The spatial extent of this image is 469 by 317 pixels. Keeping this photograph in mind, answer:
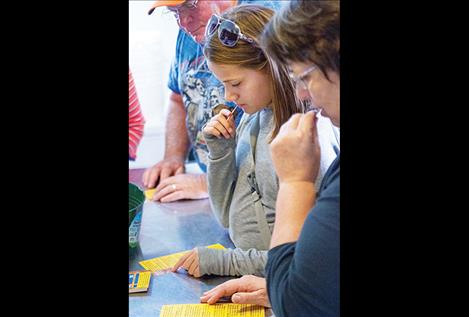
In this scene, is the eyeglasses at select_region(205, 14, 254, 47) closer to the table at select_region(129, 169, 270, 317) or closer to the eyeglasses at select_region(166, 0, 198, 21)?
the eyeglasses at select_region(166, 0, 198, 21)

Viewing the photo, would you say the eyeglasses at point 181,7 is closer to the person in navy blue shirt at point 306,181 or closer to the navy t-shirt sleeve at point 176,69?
the navy t-shirt sleeve at point 176,69

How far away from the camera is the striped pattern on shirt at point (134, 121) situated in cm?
133

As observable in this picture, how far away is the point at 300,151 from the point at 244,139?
0.43 ft

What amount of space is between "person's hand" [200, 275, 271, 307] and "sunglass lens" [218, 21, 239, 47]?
1.38 feet

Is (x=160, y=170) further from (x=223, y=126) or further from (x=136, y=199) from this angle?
(x=223, y=126)

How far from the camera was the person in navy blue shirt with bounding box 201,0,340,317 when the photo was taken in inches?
43.4

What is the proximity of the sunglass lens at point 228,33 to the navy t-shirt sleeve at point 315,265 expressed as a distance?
30 cm

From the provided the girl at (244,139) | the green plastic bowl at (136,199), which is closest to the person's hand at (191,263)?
the girl at (244,139)

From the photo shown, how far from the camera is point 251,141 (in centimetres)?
122

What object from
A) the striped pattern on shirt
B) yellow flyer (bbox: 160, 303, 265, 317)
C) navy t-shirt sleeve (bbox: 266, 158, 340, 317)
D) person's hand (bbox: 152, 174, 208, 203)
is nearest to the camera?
navy t-shirt sleeve (bbox: 266, 158, 340, 317)

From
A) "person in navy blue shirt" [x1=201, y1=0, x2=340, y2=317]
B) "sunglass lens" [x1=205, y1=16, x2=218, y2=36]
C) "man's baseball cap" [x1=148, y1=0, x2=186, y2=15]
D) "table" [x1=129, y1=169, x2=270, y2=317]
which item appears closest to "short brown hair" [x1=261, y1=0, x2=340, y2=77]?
"person in navy blue shirt" [x1=201, y1=0, x2=340, y2=317]
